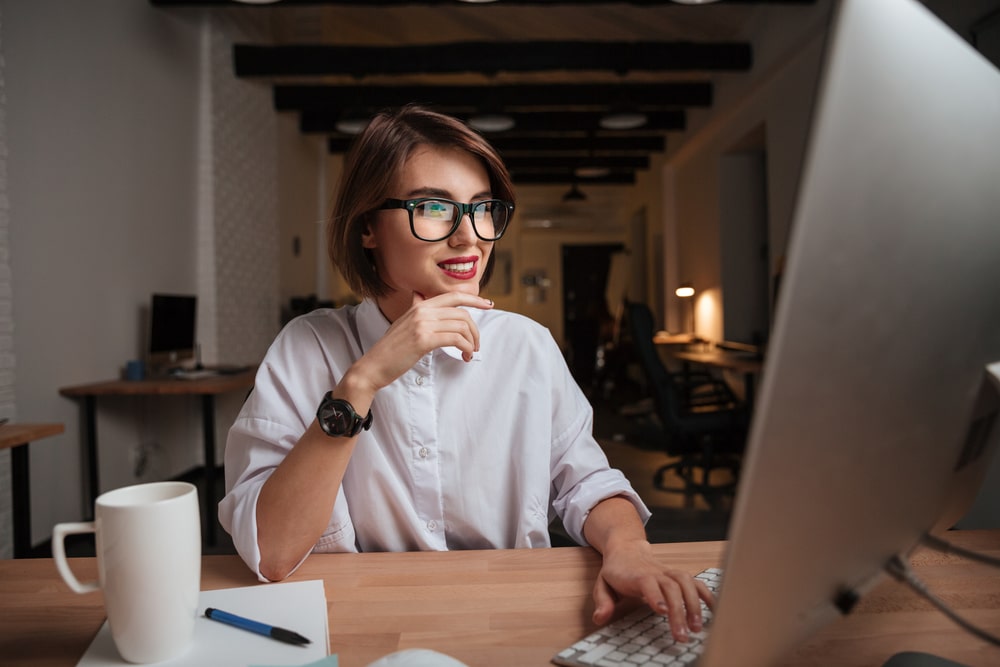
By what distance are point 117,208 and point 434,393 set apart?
4037mm

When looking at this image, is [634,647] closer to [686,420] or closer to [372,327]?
[372,327]

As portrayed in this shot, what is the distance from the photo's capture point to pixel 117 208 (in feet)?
14.1

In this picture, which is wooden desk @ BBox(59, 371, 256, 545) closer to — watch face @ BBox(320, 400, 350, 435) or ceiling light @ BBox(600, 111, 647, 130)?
watch face @ BBox(320, 400, 350, 435)

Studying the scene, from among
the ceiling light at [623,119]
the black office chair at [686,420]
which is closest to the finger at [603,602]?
the black office chair at [686,420]

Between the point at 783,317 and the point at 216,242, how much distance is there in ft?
19.2

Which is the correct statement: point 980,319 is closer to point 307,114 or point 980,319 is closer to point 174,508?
point 174,508

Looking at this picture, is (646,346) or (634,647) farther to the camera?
(646,346)

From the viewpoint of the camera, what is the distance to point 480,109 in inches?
274

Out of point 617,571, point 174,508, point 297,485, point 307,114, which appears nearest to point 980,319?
point 617,571

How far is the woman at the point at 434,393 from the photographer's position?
1.02 m

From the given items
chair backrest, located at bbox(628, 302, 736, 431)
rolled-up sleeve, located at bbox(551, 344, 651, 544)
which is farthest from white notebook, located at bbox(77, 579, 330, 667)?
chair backrest, located at bbox(628, 302, 736, 431)

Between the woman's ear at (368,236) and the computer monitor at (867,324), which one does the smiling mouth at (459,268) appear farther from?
the computer monitor at (867,324)

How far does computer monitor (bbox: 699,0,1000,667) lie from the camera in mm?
312

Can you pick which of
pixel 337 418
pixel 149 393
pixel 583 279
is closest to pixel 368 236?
pixel 337 418
